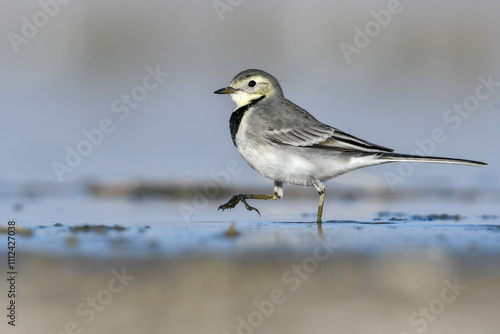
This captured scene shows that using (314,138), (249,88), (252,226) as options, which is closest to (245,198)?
(314,138)

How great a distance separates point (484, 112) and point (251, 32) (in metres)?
6.25

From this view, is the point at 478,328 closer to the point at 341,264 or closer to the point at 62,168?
the point at 341,264

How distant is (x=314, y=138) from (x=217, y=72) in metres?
10.1

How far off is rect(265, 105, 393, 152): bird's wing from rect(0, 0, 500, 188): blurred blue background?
136 inches

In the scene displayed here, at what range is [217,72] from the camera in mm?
19828

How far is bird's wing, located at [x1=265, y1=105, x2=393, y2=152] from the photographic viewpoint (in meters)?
9.81

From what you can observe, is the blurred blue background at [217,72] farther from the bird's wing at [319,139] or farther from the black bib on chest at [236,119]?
the bird's wing at [319,139]

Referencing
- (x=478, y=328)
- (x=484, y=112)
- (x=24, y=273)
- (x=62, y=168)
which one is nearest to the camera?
(x=478, y=328)

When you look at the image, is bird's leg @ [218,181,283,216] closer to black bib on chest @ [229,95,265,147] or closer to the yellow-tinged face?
black bib on chest @ [229,95,265,147]

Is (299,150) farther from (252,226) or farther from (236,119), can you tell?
(252,226)

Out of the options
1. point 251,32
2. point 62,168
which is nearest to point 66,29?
point 251,32

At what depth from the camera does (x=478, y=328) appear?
18.1 feet

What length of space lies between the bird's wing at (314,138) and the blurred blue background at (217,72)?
136 inches

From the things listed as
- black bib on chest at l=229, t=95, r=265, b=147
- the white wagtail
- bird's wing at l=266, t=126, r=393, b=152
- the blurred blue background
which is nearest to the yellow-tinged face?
black bib on chest at l=229, t=95, r=265, b=147
